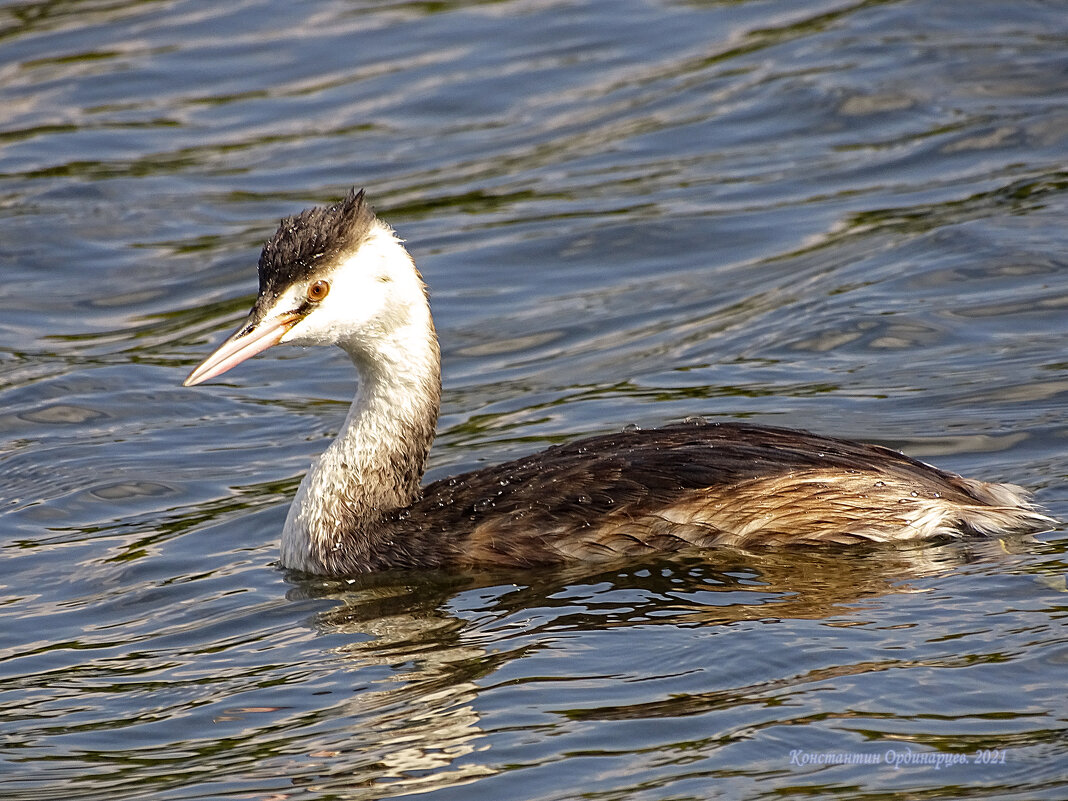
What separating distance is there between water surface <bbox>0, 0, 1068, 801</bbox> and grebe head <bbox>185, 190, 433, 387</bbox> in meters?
1.04

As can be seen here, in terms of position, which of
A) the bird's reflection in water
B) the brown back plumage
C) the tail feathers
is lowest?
the tail feathers

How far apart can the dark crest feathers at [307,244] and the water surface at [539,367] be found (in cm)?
130

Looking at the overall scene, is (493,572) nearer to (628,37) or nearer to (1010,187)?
(1010,187)

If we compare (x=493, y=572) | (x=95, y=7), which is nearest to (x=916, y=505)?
(x=493, y=572)

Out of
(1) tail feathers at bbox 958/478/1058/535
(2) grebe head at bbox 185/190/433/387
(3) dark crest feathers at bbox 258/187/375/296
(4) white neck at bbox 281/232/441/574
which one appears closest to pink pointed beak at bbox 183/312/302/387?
(2) grebe head at bbox 185/190/433/387

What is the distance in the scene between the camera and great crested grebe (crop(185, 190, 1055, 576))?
705 cm

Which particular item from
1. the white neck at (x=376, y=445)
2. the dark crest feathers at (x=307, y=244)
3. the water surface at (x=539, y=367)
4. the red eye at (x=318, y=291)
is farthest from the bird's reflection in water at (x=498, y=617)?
the dark crest feathers at (x=307, y=244)

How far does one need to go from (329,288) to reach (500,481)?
1.08 m

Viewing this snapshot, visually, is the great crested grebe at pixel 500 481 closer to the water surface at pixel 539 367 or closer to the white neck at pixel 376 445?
the white neck at pixel 376 445

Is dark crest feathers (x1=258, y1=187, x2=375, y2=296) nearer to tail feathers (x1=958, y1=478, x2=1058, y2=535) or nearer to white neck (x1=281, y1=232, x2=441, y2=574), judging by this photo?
white neck (x1=281, y1=232, x2=441, y2=574)

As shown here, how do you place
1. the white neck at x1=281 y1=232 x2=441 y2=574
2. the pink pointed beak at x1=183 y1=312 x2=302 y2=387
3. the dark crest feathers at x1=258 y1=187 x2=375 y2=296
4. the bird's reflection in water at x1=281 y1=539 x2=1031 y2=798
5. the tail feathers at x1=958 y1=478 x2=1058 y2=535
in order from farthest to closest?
the white neck at x1=281 y1=232 x2=441 y2=574, the dark crest feathers at x1=258 y1=187 x2=375 y2=296, the pink pointed beak at x1=183 y1=312 x2=302 y2=387, the tail feathers at x1=958 y1=478 x2=1058 y2=535, the bird's reflection in water at x1=281 y1=539 x2=1031 y2=798

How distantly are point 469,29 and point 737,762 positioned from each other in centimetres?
1267

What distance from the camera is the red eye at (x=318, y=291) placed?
24.4ft

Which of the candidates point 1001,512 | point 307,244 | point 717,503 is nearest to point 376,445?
point 307,244
